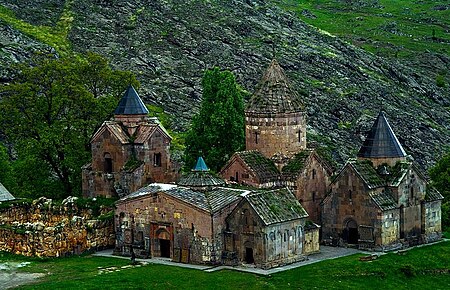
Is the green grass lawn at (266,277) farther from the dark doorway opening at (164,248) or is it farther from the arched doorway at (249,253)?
the dark doorway opening at (164,248)

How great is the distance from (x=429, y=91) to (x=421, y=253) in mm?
88664

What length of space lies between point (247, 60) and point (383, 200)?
2756 inches

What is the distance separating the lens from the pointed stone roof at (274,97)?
62.3 m

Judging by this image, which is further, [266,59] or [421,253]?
[266,59]

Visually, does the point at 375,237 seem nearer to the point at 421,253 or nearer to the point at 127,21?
the point at 421,253

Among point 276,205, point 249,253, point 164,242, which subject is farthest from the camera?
point 164,242

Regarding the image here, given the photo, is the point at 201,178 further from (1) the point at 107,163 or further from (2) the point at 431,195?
(2) the point at 431,195

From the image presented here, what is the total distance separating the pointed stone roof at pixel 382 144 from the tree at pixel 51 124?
22081 mm

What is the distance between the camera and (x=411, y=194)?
201 ft

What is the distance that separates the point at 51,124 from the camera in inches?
2886

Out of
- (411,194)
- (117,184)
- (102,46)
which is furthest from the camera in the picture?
(102,46)

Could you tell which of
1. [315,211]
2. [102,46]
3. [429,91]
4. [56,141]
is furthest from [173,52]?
[315,211]

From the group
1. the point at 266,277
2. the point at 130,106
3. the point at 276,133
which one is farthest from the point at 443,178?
the point at 266,277

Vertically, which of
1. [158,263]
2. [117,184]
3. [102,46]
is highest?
[102,46]
